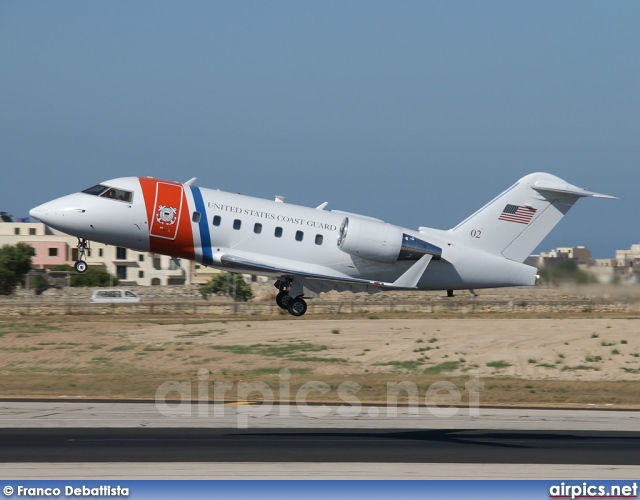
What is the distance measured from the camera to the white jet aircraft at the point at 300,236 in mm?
27859

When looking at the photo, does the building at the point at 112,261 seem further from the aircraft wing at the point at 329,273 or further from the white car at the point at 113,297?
the aircraft wing at the point at 329,273

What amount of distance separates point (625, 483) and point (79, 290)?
2355 inches

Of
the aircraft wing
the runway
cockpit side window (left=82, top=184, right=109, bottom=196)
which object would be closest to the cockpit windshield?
cockpit side window (left=82, top=184, right=109, bottom=196)

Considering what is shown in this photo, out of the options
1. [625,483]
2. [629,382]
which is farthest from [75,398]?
[629,382]

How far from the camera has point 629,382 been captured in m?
33.7

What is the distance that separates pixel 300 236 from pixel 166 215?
4.05 metres

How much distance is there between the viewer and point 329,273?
2898 centimetres

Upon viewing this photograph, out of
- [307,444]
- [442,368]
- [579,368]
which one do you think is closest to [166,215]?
[307,444]

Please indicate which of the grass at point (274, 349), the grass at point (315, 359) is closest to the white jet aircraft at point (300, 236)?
the grass at point (315, 359)

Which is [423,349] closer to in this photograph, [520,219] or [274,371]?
[274,371]

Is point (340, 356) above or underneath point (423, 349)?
underneath

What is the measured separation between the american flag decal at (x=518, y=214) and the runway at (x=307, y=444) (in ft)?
25.3

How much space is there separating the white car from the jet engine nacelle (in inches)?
1227

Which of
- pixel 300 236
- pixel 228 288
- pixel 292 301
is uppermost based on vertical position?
pixel 228 288
